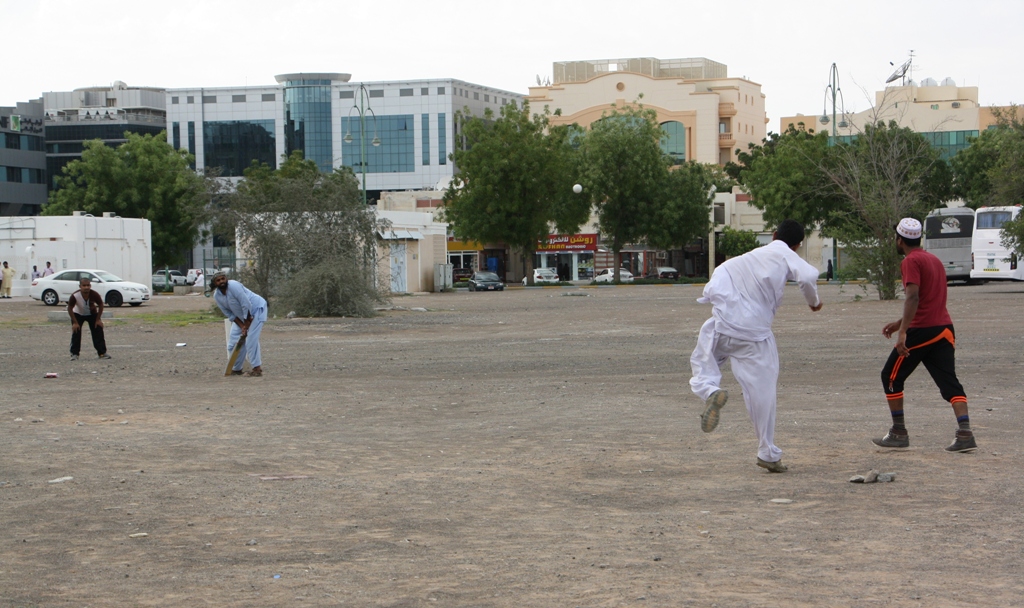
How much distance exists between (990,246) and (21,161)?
287ft

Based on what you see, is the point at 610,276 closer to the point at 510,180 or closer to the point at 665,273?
the point at 665,273

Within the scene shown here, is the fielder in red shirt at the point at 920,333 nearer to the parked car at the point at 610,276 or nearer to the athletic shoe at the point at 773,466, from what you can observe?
the athletic shoe at the point at 773,466

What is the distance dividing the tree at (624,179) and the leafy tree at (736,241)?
876 cm

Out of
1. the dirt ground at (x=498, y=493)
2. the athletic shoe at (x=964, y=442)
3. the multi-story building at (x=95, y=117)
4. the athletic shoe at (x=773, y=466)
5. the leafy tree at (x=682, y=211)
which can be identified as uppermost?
the multi-story building at (x=95, y=117)

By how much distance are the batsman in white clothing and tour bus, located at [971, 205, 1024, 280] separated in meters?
43.1

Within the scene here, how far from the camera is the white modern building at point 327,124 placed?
117 meters

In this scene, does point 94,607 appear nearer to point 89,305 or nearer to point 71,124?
point 89,305

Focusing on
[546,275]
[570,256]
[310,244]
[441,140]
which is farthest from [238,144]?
[310,244]

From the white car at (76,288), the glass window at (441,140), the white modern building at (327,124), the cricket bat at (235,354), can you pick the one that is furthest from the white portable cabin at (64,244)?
the glass window at (441,140)

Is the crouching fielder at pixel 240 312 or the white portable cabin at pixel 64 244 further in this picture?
the white portable cabin at pixel 64 244

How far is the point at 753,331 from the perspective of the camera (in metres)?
7.92

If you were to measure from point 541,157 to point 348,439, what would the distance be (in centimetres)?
6082

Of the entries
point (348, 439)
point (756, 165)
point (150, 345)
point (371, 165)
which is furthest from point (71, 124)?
point (348, 439)

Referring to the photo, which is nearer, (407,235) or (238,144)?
(407,235)
